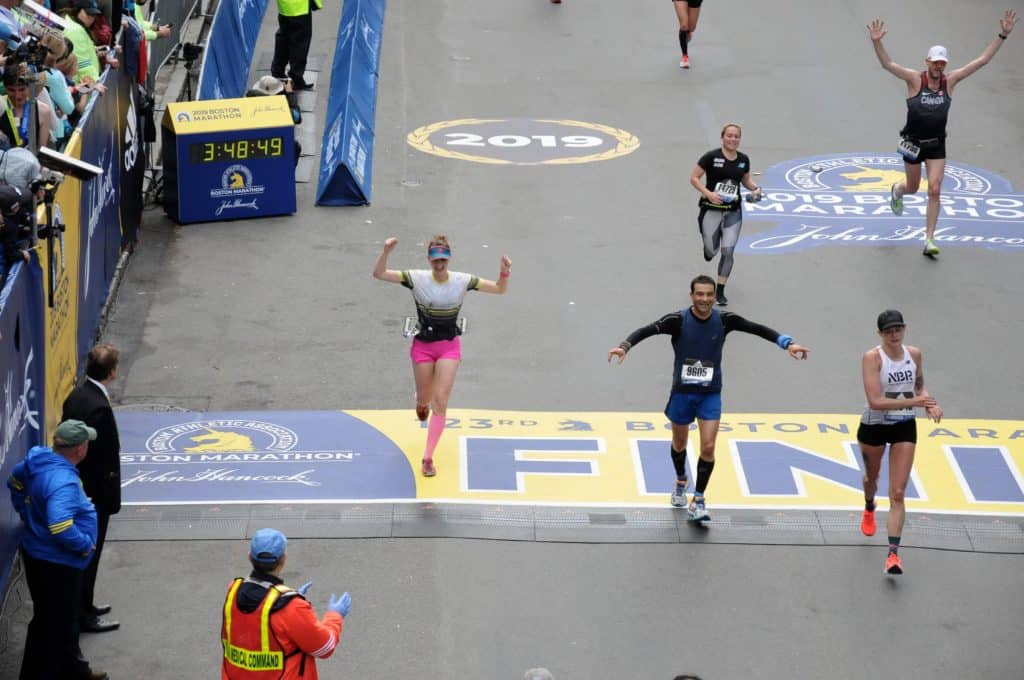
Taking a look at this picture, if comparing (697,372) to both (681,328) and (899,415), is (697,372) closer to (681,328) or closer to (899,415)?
(681,328)

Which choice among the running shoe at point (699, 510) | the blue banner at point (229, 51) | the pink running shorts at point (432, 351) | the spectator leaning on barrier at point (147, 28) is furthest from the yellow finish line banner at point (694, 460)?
the blue banner at point (229, 51)

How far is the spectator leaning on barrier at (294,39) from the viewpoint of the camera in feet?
67.7

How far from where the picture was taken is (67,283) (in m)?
12.0

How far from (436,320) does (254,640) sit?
478 cm

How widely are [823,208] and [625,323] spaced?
4.32 meters

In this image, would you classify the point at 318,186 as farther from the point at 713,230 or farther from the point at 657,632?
the point at 657,632

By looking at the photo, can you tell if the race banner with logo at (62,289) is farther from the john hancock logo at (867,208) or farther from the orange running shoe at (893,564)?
the john hancock logo at (867,208)

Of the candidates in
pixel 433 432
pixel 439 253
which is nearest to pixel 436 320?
pixel 439 253

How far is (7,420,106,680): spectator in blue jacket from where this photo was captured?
822 cm

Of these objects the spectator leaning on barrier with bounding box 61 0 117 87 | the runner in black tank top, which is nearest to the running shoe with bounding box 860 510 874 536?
the runner in black tank top

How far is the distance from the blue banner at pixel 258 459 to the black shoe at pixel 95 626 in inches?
67.9

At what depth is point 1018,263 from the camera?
54.7 ft

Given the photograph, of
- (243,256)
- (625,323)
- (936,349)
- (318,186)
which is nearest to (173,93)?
(318,186)

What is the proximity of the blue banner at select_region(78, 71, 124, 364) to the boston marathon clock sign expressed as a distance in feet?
3.33
